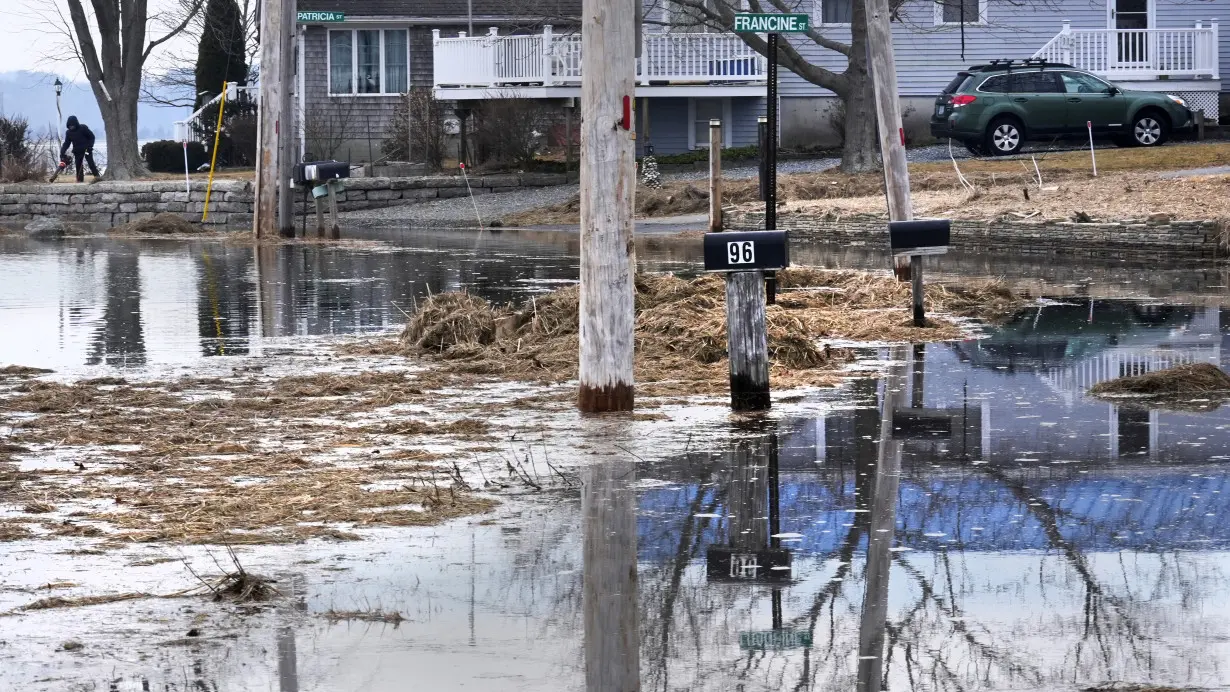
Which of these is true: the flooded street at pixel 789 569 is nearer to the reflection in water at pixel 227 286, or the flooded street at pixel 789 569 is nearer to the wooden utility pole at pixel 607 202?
the wooden utility pole at pixel 607 202

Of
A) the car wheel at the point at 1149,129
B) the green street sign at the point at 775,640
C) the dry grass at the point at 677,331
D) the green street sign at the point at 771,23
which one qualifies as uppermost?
the car wheel at the point at 1149,129

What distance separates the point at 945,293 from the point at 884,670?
1228 cm

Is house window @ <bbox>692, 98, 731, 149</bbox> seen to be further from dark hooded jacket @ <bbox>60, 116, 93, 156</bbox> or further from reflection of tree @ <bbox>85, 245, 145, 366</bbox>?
reflection of tree @ <bbox>85, 245, 145, 366</bbox>

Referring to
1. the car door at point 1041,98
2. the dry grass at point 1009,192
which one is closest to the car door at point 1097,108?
the car door at point 1041,98

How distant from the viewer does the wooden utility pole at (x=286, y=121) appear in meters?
29.0

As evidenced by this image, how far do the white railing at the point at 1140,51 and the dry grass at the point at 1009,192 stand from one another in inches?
222

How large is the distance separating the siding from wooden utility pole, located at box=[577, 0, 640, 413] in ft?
109

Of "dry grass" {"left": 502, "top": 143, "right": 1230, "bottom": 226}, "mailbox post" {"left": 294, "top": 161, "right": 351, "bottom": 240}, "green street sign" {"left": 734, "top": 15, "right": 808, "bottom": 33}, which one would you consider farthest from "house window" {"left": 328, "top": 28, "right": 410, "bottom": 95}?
"green street sign" {"left": 734, "top": 15, "right": 808, "bottom": 33}

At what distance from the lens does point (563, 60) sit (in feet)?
135

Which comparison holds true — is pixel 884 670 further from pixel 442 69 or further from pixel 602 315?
pixel 442 69

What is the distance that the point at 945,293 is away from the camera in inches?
690

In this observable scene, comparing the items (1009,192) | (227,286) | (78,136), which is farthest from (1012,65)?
(78,136)

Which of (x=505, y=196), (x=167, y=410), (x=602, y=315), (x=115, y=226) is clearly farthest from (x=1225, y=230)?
(x=115, y=226)

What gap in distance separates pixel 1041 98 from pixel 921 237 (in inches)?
922
